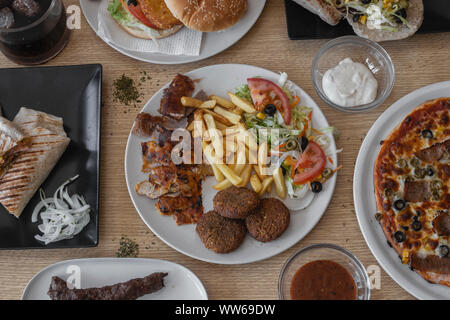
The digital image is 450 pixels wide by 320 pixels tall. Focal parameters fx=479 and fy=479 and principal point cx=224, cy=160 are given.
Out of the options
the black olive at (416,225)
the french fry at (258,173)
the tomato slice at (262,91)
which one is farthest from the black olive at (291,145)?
the black olive at (416,225)

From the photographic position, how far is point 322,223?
309 cm

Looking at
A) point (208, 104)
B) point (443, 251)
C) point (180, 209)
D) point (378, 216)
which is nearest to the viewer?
point (443, 251)

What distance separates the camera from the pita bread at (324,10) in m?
3.20

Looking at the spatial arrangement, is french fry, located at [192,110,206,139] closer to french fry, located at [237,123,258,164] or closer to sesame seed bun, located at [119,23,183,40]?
french fry, located at [237,123,258,164]

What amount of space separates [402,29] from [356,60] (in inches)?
14.1

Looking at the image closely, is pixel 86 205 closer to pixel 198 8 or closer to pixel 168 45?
pixel 168 45

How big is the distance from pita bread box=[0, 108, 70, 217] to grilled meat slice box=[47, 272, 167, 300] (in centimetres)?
59

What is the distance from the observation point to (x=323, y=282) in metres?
2.91

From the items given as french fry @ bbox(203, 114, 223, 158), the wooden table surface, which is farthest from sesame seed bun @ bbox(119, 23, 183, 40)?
french fry @ bbox(203, 114, 223, 158)

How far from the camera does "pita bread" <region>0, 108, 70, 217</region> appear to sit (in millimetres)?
3111

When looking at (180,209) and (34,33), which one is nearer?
(180,209)

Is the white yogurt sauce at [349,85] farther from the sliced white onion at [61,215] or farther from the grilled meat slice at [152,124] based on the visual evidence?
the sliced white onion at [61,215]

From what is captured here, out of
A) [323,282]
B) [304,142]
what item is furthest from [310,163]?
[323,282]

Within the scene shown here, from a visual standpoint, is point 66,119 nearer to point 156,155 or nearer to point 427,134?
point 156,155
